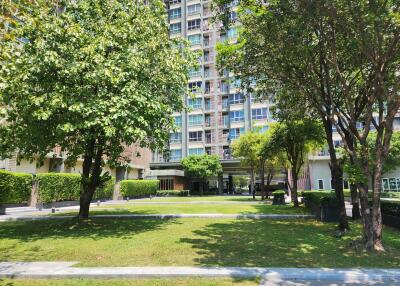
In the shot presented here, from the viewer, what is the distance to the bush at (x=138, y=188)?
4362 centimetres

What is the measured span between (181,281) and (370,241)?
6.26 metres

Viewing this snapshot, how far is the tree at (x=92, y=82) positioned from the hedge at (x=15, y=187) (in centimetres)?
969

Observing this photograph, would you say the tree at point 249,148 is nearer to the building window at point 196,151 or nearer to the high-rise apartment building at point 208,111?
the high-rise apartment building at point 208,111

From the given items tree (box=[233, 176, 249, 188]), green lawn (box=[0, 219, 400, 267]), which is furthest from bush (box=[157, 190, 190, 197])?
tree (box=[233, 176, 249, 188])

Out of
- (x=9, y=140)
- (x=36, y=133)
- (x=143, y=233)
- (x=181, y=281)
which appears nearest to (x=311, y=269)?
(x=181, y=281)

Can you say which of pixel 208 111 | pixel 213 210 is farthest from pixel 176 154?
pixel 213 210

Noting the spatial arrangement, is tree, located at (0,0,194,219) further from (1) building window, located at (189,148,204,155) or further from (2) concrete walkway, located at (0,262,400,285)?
(1) building window, located at (189,148,204,155)

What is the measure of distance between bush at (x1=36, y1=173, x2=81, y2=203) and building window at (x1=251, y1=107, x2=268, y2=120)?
33.7m

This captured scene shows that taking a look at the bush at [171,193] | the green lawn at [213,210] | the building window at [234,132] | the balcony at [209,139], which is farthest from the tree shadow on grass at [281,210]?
the balcony at [209,139]

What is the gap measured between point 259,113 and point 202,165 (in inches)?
557

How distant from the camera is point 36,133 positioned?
1344 centimetres

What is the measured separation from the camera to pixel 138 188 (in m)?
46.6

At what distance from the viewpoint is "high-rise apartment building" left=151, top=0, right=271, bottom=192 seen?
195 feet

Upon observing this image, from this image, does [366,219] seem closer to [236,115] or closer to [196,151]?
[236,115]
